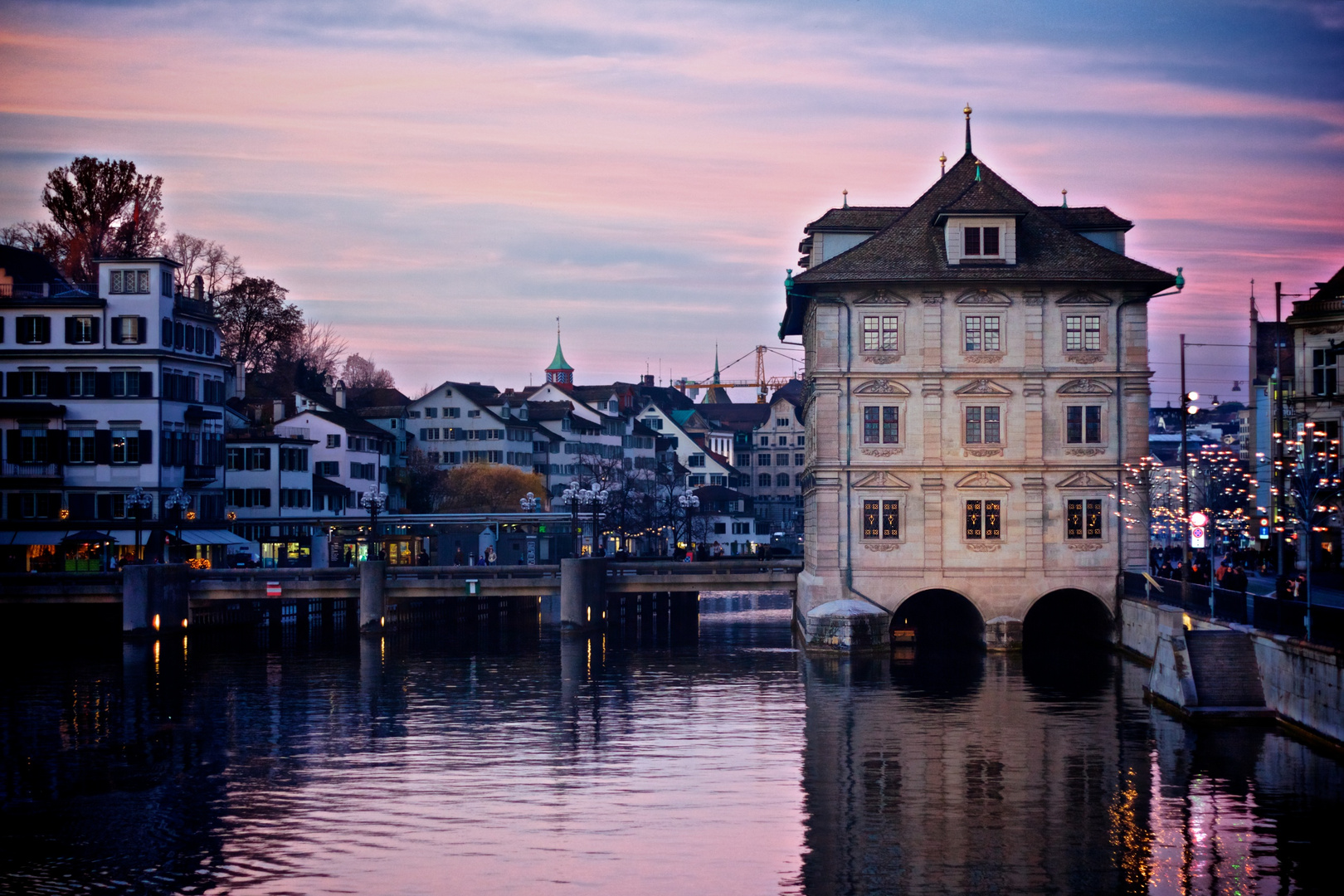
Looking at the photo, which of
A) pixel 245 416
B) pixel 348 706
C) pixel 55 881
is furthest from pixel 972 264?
pixel 245 416

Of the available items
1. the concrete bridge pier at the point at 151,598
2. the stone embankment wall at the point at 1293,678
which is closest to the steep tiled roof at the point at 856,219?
the stone embankment wall at the point at 1293,678

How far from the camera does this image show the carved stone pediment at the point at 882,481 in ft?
230

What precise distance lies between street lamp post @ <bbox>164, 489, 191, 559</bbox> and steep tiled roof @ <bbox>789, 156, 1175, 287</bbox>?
131 feet

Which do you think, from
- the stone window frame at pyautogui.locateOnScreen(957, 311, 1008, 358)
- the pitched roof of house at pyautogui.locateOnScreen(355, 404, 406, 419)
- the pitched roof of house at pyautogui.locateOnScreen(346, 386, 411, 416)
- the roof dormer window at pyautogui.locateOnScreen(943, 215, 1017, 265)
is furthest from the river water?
the pitched roof of house at pyautogui.locateOnScreen(346, 386, 411, 416)

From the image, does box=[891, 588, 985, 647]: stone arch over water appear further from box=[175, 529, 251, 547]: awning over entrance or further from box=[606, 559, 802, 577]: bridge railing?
box=[175, 529, 251, 547]: awning over entrance

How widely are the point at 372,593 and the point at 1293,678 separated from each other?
168 ft

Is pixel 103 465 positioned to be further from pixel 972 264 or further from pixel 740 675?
pixel 972 264

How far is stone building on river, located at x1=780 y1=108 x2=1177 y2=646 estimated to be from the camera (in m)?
69.9

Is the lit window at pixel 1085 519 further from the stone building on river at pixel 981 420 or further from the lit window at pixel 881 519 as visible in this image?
the lit window at pixel 881 519

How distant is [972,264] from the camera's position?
70000 mm

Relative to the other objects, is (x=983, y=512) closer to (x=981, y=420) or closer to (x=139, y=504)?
(x=981, y=420)

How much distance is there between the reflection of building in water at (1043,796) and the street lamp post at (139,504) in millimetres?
43244

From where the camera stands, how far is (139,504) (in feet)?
283

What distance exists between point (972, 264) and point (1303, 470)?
16.4 meters
